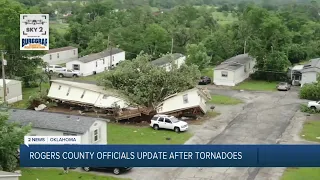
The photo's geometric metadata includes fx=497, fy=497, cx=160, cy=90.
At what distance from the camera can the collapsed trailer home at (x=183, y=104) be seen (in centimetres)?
3516

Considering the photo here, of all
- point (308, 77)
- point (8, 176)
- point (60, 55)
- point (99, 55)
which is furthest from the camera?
point (60, 55)

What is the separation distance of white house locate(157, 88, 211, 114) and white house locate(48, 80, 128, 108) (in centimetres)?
279

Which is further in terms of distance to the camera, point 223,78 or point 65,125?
point 223,78

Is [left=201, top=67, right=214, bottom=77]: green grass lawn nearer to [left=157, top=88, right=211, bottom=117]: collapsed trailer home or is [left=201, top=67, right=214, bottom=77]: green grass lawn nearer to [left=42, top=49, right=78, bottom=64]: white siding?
[left=157, top=88, right=211, bottom=117]: collapsed trailer home

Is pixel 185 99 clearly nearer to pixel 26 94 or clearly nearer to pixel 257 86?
pixel 26 94

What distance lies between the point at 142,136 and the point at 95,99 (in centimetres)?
738

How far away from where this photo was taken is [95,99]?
121 ft

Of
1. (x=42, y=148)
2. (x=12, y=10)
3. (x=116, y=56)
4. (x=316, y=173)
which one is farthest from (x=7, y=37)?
(x=42, y=148)

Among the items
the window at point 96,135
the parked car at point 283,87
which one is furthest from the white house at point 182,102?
the parked car at point 283,87

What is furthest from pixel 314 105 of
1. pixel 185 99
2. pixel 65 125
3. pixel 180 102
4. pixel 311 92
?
pixel 65 125

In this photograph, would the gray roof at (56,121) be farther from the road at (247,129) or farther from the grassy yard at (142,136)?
the road at (247,129)

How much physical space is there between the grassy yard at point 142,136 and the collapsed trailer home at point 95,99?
1.73m

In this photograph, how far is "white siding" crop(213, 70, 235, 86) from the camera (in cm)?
4962

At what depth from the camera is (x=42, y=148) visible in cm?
1098
